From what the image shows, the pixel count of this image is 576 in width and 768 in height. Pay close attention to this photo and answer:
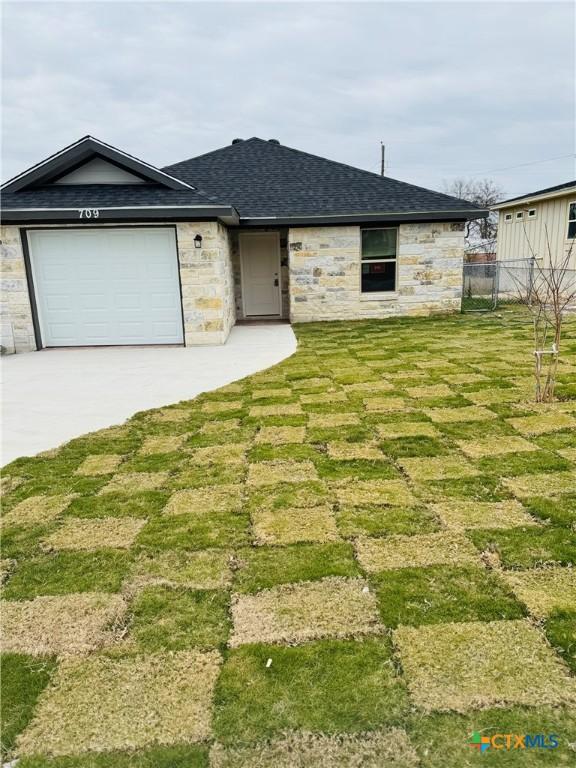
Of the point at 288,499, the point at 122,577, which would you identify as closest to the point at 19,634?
the point at 122,577

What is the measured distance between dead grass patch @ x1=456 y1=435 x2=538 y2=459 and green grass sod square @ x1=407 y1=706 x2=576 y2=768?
2455 mm

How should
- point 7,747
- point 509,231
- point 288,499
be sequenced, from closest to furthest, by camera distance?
point 7,747 → point 288,499 → point 509,231

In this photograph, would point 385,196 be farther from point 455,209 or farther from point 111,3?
point 111,3

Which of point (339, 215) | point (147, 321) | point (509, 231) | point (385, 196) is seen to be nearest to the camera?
point (147, 321)

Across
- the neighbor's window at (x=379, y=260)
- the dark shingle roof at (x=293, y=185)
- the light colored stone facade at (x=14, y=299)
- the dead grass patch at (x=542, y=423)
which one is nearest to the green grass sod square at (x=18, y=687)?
the dead grass patch at (x=542, y=423)

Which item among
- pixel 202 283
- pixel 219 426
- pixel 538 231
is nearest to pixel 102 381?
pixel 219 426

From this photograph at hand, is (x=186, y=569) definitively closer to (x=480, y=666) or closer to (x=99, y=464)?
(x=480, y=666)

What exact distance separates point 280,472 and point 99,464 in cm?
166

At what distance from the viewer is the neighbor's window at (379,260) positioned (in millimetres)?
12250

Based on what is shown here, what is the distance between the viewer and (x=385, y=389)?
20.2ft

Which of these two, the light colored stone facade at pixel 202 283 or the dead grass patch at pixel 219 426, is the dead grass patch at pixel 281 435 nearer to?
the dead grass patch at pixel 219 426

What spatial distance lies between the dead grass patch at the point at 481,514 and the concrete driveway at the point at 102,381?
12.1 ft

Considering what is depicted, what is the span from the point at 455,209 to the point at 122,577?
38.2 feet

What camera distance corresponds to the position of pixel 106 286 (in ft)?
31.6
